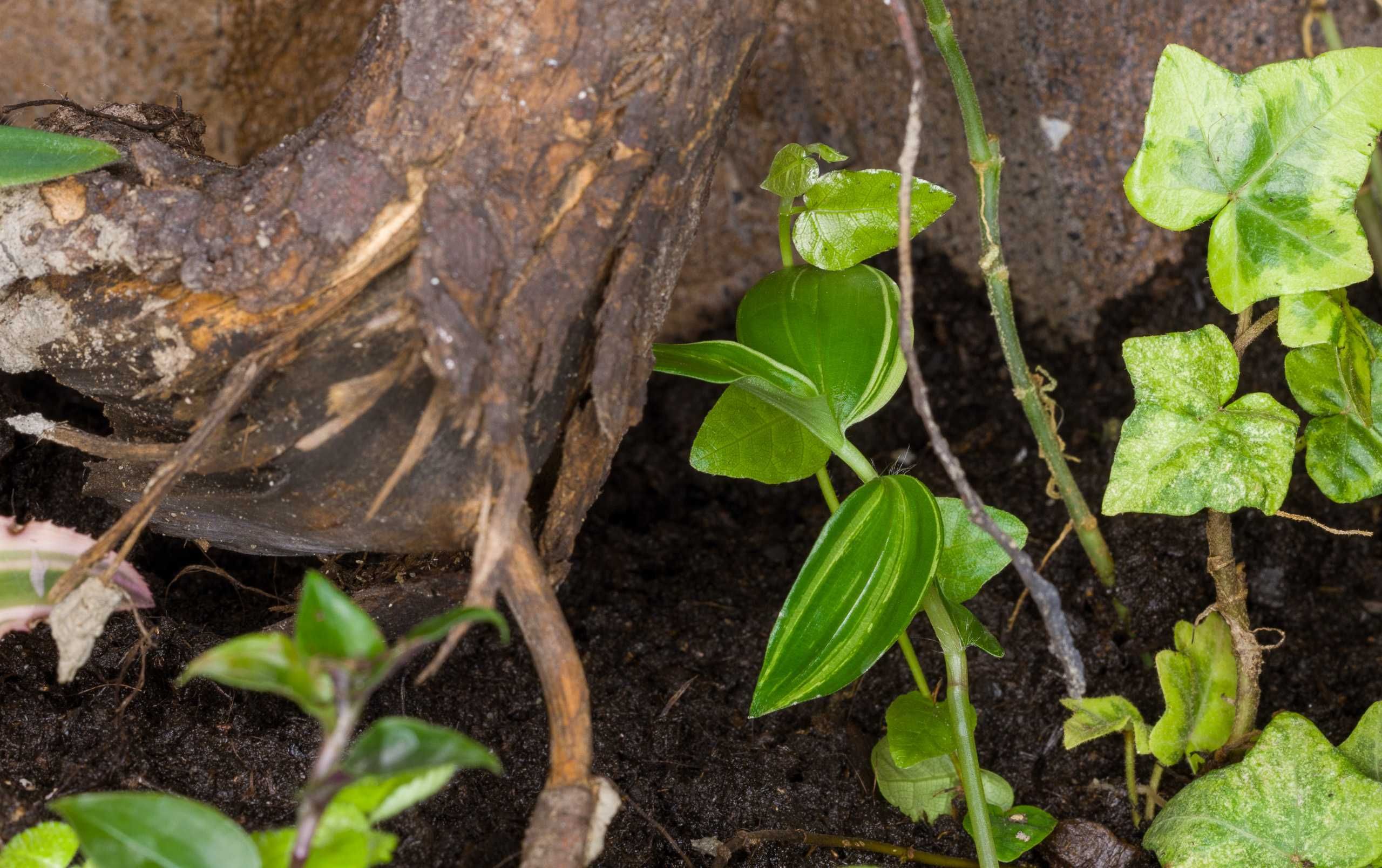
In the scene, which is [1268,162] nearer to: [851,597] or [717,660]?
[851,597]

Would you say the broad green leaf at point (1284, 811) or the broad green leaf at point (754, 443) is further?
the broad green leaf at point (754, 443)

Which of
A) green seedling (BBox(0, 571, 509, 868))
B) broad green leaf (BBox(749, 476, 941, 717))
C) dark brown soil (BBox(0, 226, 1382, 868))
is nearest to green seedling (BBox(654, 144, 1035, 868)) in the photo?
broad green leaf (BBox(749, 476, 941, 717))

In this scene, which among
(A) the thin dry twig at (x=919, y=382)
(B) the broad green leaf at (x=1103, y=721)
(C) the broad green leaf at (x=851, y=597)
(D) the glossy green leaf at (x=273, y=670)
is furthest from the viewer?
(B) the broad green leaf at (x=1103, y=721)

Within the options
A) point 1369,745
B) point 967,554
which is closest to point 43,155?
point 967,554

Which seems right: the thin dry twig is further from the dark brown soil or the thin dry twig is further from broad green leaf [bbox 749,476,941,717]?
the dark brown soil

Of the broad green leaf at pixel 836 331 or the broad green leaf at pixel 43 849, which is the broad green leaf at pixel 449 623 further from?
the broad green leaf at pixel 836 331

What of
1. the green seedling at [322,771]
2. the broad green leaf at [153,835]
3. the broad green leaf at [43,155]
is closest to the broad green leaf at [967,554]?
the green seedling at [322,771]
